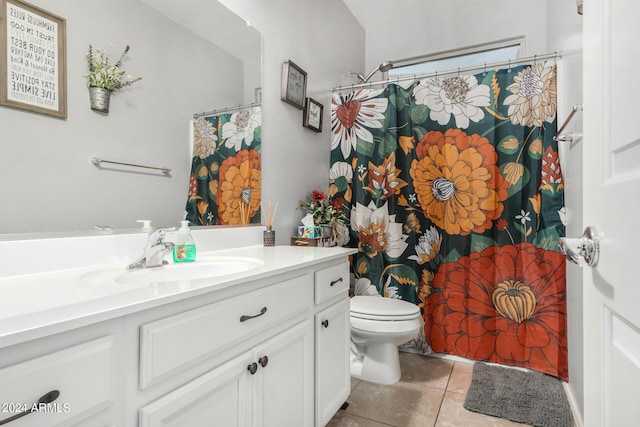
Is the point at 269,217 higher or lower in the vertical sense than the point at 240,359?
higher

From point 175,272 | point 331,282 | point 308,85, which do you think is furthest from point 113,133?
point 308,85

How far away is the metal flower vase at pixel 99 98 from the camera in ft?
3.37

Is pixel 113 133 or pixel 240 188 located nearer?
pixel 113 133

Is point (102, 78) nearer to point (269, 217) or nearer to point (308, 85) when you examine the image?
point (269, 217)

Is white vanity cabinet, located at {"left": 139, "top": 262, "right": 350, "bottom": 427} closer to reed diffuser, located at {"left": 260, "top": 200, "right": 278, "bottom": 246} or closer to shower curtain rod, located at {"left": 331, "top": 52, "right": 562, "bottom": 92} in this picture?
reed diffuser, located at {"left": 260, "top": 200, "right": 278, "bottom": 246}

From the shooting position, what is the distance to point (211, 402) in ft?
2.66

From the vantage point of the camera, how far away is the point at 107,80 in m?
1.07

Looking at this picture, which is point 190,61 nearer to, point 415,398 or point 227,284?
point 227,284

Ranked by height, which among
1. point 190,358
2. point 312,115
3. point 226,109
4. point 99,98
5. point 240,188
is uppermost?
Answer: point 312,115

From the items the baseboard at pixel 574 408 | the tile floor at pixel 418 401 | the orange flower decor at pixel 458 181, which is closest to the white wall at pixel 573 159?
the baseboard at pixel 574 408

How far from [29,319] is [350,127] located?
7.07ft

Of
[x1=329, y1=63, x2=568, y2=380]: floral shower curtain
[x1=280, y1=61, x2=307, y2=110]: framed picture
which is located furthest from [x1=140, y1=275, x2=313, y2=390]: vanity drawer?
[x1=329, y1=63, x2=568, y2=380]: floral shower curtain

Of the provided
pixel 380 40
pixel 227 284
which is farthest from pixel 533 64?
pixel 227 284

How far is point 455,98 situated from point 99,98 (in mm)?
1966
